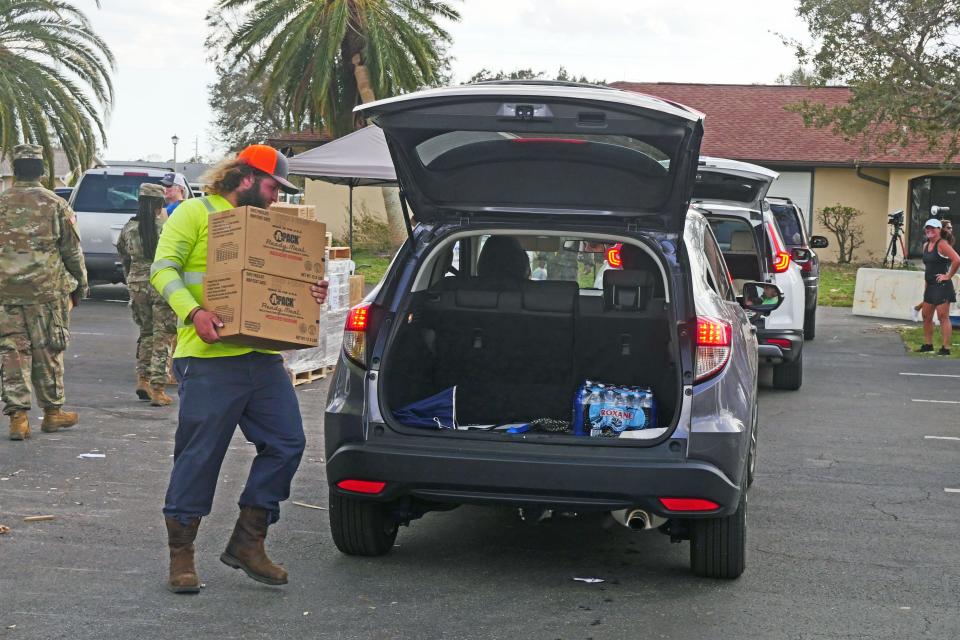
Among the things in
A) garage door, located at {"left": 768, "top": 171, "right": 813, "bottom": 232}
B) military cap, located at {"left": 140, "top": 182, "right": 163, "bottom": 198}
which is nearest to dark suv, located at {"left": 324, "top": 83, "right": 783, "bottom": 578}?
military cap, located at {"left": 140, "top": 182, "right": 163, "bottom": 198}

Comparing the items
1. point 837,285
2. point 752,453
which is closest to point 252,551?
point 752,453

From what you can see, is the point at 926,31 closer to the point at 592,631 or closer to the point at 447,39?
the point at 447,39

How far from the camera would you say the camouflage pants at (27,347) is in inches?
348

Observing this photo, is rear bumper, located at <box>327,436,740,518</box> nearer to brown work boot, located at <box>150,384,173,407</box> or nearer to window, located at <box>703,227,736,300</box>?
window, located at <box>703,227,736,300</box>

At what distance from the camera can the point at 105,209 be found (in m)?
19.3

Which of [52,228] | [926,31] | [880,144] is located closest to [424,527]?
[52,228]

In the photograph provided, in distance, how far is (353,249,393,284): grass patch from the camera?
27.0m

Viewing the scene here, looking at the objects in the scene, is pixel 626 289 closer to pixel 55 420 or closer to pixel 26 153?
pixel 26 153

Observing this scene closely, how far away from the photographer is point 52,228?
884cm

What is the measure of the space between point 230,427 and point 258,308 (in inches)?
20.5

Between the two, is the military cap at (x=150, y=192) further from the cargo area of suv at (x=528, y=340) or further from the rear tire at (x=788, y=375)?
the rear tire at (x=788, y=375)

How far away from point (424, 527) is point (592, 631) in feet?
6.13

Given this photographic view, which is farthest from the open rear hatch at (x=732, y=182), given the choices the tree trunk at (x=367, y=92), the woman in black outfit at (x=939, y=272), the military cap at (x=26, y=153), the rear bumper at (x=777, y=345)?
the tree trunk at (x=367, y=92)

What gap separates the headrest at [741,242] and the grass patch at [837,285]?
11836mm
